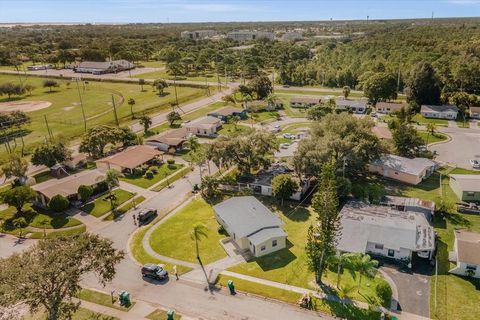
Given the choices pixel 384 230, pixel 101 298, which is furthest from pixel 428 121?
pixel 101 298

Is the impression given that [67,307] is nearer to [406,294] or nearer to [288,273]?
[288,273]

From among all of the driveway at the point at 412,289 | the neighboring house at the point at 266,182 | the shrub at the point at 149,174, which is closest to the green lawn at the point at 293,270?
the driveway at the point at 412,289

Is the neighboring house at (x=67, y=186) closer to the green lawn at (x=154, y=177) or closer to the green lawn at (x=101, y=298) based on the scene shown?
the green lawn at (x=154, y=177)

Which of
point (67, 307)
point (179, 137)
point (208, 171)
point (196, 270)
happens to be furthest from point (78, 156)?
point (67, 307)

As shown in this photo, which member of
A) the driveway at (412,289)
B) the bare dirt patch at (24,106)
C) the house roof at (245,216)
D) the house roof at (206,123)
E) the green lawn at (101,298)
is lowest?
the driveway at (412,289)

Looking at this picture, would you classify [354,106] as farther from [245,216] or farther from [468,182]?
[245,216]
